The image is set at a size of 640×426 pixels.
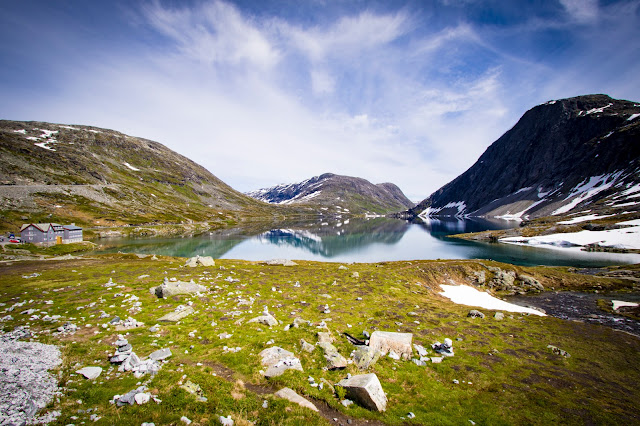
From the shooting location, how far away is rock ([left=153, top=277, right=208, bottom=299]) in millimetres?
25248

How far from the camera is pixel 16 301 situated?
21.9 meters

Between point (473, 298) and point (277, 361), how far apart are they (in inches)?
1511

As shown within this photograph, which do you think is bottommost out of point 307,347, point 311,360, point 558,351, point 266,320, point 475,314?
point 475,314

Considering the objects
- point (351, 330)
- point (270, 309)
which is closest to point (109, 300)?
point (270, 309)

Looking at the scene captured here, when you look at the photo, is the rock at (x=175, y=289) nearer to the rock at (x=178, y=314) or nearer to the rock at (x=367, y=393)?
the rock at (x=178, y=314)

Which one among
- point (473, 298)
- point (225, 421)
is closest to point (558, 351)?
point (473, 298)

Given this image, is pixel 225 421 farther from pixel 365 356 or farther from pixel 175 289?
pixel 175 289

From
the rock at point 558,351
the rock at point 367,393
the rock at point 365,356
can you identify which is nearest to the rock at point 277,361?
the rock at point 367,393

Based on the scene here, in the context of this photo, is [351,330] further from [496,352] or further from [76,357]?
[76,357]

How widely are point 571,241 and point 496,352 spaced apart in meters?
133

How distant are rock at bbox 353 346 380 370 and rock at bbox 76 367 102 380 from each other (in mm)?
13010

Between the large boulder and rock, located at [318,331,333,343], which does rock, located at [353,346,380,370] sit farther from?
the large boulder

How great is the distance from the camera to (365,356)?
1553 centimetres

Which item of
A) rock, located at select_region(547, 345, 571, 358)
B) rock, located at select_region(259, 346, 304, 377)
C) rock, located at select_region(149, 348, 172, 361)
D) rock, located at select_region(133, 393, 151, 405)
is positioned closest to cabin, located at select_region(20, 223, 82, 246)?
rock, located at select_region(149, 348, 172, 361)
